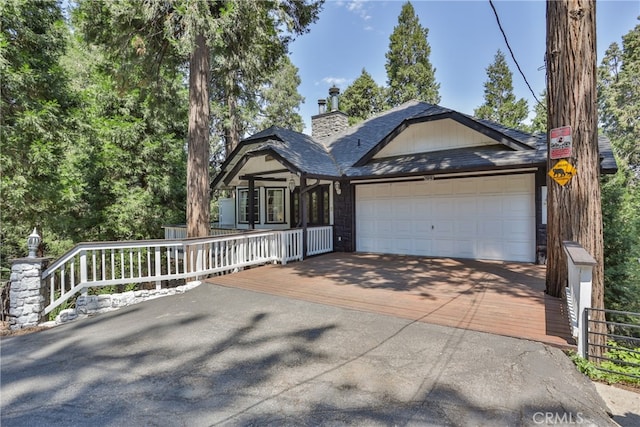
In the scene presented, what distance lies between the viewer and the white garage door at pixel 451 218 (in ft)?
24.7

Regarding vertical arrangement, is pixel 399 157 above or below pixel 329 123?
below

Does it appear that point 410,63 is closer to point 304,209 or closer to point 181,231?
point 304,209

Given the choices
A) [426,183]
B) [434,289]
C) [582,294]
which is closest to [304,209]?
[426,183]

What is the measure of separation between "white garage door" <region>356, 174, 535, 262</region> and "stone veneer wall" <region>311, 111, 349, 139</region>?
478 centimetres

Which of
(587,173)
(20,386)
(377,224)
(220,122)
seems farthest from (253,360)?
(220,122)

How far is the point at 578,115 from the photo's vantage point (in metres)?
4.16

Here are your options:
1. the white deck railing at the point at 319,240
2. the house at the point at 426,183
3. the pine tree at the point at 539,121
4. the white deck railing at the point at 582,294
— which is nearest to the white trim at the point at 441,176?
the house at the point at 426,183

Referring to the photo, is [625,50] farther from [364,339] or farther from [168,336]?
[168,336]

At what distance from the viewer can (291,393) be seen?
8.71 feet

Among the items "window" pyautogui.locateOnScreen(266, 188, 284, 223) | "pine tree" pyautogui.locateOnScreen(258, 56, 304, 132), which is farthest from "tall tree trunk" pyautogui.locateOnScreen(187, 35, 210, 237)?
"pine tree" pyautogui.locateOnScreen(258, 56, 304, 132)

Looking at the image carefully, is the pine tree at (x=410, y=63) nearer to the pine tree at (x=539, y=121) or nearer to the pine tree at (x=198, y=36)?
the pine tree at (x=539, y=121)

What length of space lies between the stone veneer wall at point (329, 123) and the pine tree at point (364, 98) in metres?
11.0

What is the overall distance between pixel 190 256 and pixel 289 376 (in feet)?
14.1

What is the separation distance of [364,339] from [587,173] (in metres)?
3.50
